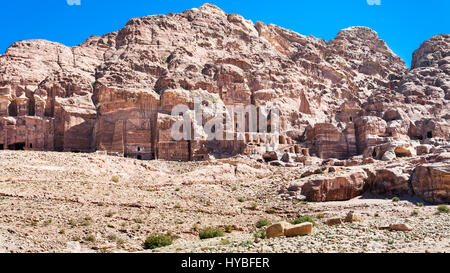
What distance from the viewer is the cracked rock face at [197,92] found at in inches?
1998

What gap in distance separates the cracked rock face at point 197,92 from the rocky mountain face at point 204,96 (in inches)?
7.3

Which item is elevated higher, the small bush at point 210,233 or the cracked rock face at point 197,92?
the cracked rock face at point 197,92

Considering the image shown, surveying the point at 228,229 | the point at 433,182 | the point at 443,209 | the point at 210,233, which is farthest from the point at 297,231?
the point at 433,182

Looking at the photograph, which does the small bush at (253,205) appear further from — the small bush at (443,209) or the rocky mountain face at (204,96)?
the small bush at (443,209)

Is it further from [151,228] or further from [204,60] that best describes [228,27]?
[151,228]

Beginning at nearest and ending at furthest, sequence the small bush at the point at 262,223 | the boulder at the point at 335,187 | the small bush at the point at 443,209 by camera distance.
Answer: the small bush at the point at 443,209, the small bush at the point at 262,223, the boulder at the point at 335,187

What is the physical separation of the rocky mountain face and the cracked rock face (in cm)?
18

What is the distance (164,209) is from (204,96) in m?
32.2

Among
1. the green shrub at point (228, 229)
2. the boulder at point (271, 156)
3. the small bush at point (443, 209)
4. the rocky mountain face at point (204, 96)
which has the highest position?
the rocky mountain face at point (204, 96)

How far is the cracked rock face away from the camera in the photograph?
167 feet

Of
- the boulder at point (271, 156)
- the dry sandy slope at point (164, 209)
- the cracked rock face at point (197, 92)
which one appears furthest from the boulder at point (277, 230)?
the boulder at point (271, 156)

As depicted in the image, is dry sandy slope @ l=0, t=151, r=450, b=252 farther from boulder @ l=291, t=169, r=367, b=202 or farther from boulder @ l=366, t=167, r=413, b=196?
boulder @ l=366, t=167, r=413, b=196

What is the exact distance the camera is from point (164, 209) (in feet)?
86.3

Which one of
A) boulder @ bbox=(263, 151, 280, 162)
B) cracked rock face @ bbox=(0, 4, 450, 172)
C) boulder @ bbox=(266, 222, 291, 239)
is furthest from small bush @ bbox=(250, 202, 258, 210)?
boulder @ bbox=(263, 151, 280, 162)
